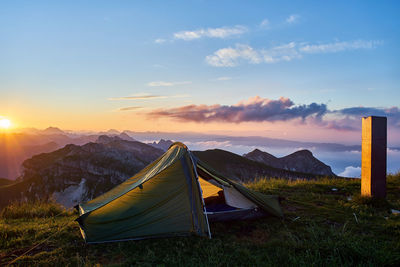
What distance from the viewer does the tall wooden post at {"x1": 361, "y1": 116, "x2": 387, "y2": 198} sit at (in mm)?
8672

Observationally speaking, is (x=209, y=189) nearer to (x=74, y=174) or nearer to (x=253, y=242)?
(x=253, y=242)

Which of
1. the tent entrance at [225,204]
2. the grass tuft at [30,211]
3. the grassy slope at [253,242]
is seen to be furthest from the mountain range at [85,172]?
the grassy slope at [253,242]

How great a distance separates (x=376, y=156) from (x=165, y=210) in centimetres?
722

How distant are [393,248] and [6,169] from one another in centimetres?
18902

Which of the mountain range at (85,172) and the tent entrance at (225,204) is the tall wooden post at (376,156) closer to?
the tent entrance at (225,204)

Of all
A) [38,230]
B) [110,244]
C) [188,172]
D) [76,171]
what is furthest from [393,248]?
[76,171]

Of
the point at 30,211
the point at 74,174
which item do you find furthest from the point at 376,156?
the point at 74,174

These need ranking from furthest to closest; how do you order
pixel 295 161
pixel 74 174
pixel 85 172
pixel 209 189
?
pixel 295 161 → pixel 85 172 → pixel 74 174 → pixel 209 189

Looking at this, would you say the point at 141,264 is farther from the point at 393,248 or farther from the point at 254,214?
the point at 393,248

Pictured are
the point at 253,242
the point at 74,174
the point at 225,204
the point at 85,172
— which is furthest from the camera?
the point at 85,172

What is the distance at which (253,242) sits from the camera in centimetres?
548

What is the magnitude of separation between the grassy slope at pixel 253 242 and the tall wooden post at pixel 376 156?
22.5 inches

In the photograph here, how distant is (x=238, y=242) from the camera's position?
17.9 feet

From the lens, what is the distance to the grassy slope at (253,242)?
167 inches
